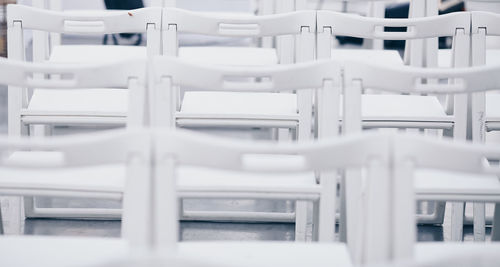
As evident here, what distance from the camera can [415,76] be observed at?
7.33 feet

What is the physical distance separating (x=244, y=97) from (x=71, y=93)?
714 mm

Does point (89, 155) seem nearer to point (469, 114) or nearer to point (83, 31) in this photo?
point (83, 31)

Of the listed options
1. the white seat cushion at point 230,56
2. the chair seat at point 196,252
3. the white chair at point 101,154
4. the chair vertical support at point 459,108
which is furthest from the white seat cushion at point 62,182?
the chair vertical support at point 459,108

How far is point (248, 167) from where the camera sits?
157cm

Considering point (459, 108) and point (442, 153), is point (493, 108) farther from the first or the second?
point (442, 153)

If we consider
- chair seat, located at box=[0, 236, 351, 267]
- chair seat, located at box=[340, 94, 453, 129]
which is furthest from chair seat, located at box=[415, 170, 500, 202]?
chair seat, located at box=[0, 236, 351, 267]

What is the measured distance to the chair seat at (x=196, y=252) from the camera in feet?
6.01

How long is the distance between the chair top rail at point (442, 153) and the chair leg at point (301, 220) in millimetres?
1621

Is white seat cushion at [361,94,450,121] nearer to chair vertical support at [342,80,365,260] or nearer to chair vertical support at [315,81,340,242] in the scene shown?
chair vertical support at [315,81,340,242]

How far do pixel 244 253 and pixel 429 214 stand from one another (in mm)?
1966

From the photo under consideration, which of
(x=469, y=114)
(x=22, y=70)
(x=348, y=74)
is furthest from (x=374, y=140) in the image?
(x=469, y=114)

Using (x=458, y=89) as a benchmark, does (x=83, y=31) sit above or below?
above

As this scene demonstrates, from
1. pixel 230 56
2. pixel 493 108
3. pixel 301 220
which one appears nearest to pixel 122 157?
pixel 301 220

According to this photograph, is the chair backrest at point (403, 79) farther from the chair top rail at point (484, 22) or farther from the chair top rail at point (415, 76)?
the chair top rail at point (484, 22)
